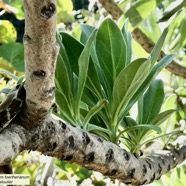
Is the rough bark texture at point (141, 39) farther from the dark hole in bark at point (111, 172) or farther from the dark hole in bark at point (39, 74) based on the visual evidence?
the dark hole in bark at point (39, 74)

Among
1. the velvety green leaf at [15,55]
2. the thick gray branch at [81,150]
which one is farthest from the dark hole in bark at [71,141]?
the velvety green leaf at [15,55]

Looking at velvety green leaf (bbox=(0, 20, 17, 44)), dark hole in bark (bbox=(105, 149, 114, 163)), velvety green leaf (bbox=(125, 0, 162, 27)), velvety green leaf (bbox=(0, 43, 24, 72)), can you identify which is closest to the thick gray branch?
dark hole in bark (bbox=(105, 149, 114, 163))

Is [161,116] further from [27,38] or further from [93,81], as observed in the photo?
[27,38]

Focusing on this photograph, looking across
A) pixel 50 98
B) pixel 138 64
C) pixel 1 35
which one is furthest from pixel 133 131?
pixel 1 35

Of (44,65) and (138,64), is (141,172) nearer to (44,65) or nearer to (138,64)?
(138,64)

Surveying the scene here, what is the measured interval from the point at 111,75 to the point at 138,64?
9cm

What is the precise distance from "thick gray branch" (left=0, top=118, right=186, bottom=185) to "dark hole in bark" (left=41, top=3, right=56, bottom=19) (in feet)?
0.33

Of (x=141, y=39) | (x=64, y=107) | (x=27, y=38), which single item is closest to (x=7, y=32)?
(x=141, y=39)

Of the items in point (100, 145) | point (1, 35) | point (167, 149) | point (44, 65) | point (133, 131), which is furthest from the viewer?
point (1, 35)

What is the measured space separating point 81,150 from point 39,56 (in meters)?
0.16

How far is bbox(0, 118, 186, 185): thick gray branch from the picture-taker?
1.01 feet

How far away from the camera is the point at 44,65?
270 millimetres

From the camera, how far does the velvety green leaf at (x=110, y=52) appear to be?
0.52 meters

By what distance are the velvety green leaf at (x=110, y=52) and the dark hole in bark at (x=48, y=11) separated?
0.28m
